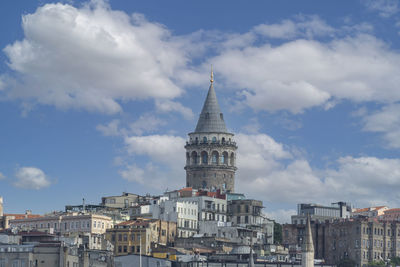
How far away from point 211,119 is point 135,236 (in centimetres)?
4138

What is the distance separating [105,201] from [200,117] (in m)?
21.5

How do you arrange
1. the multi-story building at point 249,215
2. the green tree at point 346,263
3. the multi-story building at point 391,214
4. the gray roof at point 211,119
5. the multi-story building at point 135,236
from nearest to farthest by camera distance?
the multi-story building at point 135,236
the green tree at point 346,263
the multi-story building at point 249,215
the gray roof at point 211,119
the multi-story building at point 391,214

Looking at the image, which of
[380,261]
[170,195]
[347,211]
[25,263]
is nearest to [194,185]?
[170,195]

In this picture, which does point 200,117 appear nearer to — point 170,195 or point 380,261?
point 170,195

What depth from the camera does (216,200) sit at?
156 m

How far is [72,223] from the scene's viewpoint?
144 meters

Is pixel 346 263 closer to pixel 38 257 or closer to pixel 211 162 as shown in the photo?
pixel 211 162

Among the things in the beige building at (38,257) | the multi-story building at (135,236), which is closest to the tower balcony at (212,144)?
the multi-story building at (135,236)

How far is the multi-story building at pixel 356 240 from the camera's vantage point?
145m

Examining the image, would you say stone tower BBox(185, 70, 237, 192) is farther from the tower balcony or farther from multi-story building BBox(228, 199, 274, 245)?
multi-story building BBox(228, 199, 274, 245)

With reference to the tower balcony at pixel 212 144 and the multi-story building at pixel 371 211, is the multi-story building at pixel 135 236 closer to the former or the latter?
the tower balcony at pixel 212 144

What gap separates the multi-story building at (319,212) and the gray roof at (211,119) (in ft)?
59.5

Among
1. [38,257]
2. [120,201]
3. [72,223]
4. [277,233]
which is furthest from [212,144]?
[38,257]

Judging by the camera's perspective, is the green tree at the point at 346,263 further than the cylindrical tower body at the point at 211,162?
No
